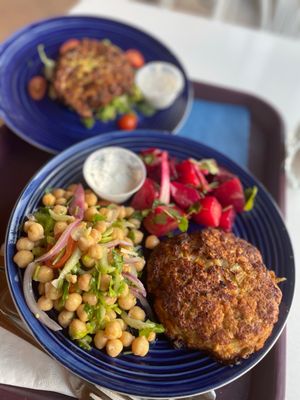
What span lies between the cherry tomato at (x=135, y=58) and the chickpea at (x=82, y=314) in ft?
7.34

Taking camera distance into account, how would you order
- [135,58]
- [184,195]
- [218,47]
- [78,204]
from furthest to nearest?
[218,47] → [135,58] → [184,195] → [78,204]

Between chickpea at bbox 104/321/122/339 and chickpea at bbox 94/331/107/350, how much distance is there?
0.07ft

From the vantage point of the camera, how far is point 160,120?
130 inches

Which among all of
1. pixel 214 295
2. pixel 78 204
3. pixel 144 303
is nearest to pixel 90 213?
pixel 78 204

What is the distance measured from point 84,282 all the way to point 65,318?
0.20 m

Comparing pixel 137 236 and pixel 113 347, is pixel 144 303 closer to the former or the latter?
pixel 113 347

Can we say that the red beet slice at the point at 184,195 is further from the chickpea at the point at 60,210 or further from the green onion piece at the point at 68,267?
the green onion piece at the point at 68,267

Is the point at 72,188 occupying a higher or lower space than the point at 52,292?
higher

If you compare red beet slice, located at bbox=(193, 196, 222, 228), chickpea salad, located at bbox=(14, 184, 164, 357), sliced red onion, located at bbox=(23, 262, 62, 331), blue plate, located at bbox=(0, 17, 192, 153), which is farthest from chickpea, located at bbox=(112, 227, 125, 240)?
blue plate, located at bbox=(0, 17, 192, 153)

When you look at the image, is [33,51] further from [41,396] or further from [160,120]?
[41,396]

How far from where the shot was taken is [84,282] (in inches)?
78.0

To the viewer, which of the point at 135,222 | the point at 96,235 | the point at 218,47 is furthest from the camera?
the point at 218,47

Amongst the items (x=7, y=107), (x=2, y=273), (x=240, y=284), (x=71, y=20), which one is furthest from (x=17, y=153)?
(x=240, y=284)

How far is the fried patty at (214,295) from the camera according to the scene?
1999 mm
